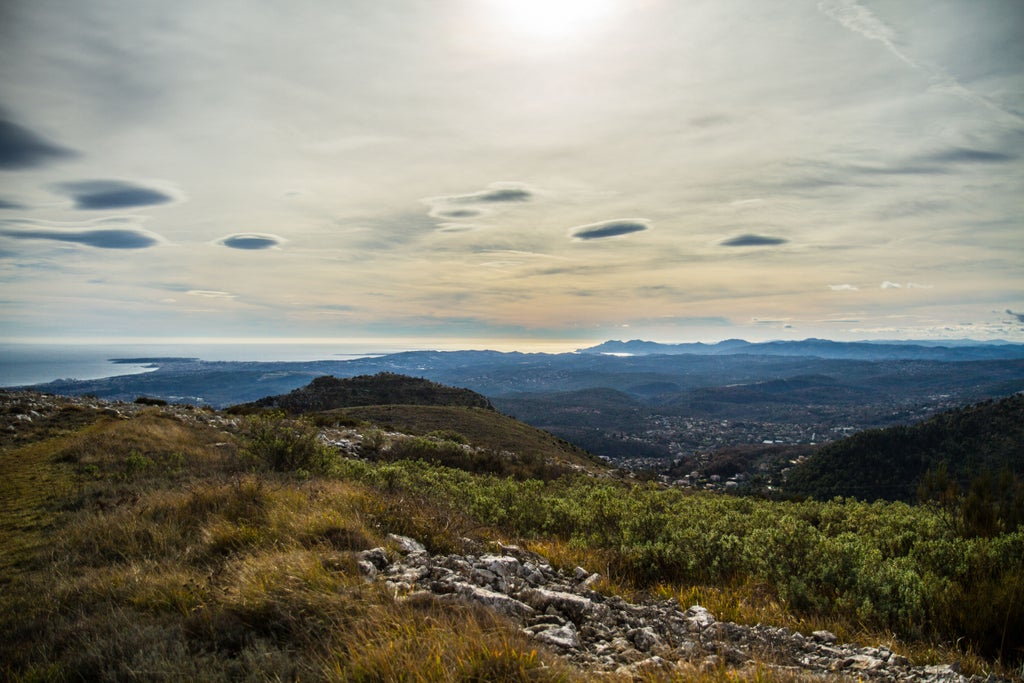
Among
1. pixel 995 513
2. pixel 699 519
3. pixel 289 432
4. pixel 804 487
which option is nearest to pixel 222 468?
pixel 289 432

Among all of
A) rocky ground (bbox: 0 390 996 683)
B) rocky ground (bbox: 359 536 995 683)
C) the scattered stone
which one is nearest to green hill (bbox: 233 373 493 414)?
rocky ground (bbox: 0 390 996 683)

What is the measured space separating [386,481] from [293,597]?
6824 millimetres

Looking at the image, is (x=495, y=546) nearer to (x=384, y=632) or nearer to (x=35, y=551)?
(x=384, y=632)

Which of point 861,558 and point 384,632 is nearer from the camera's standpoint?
point 384,632

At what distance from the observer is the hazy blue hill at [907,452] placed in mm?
60719

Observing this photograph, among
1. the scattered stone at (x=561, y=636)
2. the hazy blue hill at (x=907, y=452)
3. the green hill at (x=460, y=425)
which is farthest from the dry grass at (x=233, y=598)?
the hazy blue hill at (x=907, y=452)

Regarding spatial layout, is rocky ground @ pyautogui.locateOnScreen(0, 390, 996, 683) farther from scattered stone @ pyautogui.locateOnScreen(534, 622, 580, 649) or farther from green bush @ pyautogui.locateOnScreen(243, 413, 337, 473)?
green bush @ pyautogui.locateOnScreen(243, 413, 337, 473)

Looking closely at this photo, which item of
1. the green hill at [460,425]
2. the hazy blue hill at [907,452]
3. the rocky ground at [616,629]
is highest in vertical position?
the rocky ground at [616,629]

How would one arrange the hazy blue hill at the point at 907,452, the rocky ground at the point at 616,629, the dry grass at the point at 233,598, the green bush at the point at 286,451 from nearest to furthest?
the dry grass at the point at 233,598 < the rocky ground at the point at 616,629 < the green bush at the point at 286,451 < the hazy blue hill at the point at 907,452

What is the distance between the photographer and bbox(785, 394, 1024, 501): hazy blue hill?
2391 inches

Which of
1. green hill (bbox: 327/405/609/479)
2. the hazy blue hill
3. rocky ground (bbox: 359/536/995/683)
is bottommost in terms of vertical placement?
the hazy blue hill

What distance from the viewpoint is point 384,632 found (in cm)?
376

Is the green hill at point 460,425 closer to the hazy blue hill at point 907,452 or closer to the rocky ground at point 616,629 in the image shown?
the rocky ground at point 616,629

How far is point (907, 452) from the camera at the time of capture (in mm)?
68750
